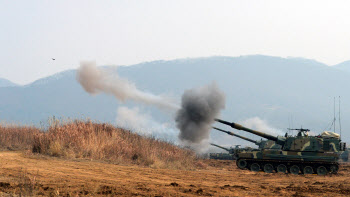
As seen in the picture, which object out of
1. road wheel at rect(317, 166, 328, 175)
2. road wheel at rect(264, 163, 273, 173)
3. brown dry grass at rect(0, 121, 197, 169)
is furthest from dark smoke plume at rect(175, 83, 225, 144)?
road wheel at rect(317, 166, 328, 175)

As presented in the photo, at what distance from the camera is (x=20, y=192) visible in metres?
11.7

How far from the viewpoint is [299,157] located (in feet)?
91.0

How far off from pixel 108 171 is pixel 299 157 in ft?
44.1

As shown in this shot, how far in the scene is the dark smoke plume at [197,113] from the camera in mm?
29375

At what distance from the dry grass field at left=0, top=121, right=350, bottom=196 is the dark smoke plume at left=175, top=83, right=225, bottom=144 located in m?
1.44

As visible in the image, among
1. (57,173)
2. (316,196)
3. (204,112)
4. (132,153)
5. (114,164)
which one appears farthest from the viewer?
(204,112)

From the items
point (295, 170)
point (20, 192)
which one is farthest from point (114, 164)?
point (295, 170)

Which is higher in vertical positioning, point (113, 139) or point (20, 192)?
point (113, 139)

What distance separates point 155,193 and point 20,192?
11.2 ft

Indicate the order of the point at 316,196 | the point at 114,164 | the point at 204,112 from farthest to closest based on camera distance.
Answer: the point at 204,112 → the point at 114,164 → the point at 316,196

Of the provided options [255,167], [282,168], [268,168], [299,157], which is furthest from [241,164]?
[299,157]

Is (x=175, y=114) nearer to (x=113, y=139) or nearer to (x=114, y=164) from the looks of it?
(x=113, y=139)

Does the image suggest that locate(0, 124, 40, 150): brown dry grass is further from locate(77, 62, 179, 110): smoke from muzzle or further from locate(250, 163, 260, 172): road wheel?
locate(250, 163, 260, 172): road wheel

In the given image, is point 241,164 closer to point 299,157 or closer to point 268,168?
point 268,168
